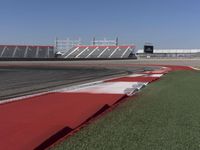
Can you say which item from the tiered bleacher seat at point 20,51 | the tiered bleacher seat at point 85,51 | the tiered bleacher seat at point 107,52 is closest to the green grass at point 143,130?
the tiered bleacher seat at point 107,52

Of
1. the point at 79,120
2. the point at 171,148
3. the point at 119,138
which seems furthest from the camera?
the point at 79,120

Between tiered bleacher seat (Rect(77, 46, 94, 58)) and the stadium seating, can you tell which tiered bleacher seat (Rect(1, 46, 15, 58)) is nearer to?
the stadium seating

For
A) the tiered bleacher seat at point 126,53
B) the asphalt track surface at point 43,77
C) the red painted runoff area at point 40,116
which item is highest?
the tiered bleacher seat at point 126,53

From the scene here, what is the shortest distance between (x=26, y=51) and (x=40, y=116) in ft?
359

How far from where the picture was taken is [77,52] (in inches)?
4441

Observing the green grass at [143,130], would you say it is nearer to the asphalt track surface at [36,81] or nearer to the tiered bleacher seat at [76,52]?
the asphalt track surface at [36,81]

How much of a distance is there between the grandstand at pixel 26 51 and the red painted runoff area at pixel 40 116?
103158 millimetres

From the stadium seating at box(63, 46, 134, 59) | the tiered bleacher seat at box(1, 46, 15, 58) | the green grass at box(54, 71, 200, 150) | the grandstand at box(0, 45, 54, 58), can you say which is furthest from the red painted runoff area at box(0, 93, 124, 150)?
the grandstand at box(0, 45, 54, 58)

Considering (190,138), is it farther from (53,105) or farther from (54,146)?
(53,105)

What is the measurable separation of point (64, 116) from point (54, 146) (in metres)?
2.95

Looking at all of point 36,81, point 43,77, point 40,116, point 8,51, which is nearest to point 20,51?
point 8,51

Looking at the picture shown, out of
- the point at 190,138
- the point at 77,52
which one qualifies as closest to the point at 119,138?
the point at 190,138

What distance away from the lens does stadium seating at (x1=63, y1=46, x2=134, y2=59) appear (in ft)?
349

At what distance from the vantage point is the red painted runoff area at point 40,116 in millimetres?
6445
